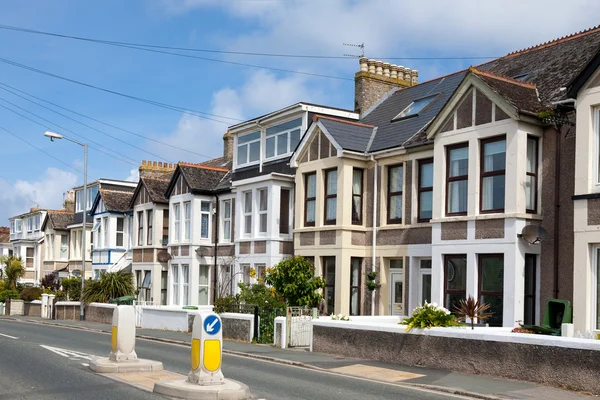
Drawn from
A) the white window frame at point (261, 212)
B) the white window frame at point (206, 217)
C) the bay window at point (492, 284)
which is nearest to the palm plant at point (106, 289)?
the white window frame at point (206, 217)

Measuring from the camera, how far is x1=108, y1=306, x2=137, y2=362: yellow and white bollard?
47.0ft

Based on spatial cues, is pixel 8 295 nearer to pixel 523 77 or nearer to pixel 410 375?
pixel 523 77

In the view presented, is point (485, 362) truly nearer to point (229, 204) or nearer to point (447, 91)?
point (447, 91)

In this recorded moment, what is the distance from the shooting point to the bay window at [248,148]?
30938 mm

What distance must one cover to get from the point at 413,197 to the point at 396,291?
3286 millimetres

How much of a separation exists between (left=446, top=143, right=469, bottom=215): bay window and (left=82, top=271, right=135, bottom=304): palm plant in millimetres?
21158

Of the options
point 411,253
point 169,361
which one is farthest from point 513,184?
point 169,361

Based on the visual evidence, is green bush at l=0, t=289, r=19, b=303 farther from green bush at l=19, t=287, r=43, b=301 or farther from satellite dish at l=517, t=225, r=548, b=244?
satellite dish at l=517, t=225, r=548, b=244

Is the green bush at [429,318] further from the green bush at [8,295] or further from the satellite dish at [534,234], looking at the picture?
the green bush at [8,295]

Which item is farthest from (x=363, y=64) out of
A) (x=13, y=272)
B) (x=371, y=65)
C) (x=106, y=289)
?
(x=13, y=272)

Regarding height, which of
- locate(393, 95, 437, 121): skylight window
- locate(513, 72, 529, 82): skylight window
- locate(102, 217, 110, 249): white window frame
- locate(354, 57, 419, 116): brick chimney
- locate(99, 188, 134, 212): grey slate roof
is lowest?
locate(102, 217, 110, 249): white window frame

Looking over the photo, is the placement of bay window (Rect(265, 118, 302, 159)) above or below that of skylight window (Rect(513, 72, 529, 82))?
below

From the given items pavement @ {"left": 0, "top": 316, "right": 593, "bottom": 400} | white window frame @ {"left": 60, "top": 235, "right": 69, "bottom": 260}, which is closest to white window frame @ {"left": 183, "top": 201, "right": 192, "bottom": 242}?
pavement @ {"left": 0, "top": 316, "right": 593, "bottom": 400}

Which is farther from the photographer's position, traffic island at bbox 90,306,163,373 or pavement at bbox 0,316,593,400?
traffic island at bbox 90,306,163,373
